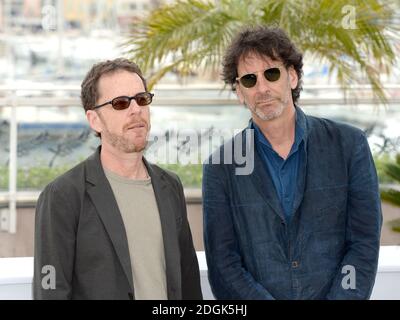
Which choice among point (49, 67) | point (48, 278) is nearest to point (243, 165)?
point (48, 278)

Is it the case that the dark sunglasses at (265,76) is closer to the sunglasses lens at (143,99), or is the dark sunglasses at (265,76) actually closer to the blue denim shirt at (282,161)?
the blue denim shirt at (282,161)

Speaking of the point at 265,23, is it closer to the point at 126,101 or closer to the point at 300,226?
the point at 300,226

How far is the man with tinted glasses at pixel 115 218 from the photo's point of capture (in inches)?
96.3

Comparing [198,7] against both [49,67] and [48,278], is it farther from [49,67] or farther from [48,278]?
[49,67]

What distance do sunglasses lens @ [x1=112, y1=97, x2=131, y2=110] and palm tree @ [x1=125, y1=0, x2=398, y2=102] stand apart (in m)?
3.40

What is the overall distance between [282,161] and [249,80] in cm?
31

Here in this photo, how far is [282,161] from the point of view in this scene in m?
2.90

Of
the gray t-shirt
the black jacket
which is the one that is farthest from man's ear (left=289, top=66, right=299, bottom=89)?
the black jacket

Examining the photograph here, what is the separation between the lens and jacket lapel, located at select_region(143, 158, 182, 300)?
2.56 meters

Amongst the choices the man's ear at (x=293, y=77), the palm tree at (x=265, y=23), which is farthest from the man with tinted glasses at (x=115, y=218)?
the palm tree at (x=265, y=23)

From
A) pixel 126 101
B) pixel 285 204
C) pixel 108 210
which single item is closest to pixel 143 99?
pixel 126 101

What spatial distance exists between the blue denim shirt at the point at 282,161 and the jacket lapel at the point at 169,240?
451mm

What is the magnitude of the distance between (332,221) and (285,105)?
44 centimetres

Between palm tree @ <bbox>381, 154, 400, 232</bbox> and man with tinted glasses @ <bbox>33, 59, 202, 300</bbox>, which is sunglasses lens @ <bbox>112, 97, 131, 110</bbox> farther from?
palm tree @ <bbox>381, 154, 400, 232</bbox>
